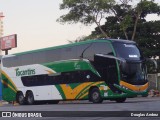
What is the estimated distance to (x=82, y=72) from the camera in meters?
25.8

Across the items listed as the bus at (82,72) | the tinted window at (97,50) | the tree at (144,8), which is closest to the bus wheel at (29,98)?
the bus at (82,72)

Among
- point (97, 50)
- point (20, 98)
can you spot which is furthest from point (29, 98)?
point (97, 50)

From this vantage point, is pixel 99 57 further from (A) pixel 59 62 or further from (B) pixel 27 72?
(B) pixel 27 72

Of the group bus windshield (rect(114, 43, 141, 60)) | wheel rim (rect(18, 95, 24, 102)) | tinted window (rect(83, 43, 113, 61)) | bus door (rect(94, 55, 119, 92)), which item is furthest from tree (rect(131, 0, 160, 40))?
bus door (rect(94, 55, 119, 92))

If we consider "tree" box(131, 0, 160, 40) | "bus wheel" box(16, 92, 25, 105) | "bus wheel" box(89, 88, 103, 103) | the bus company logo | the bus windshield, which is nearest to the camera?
the bus windshield

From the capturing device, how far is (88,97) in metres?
25.8

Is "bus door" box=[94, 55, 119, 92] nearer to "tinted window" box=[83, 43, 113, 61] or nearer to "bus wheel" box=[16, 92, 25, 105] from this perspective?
"tinted window" box=[83, 43, 113, 61]

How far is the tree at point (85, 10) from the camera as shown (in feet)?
149

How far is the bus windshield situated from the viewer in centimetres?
2427

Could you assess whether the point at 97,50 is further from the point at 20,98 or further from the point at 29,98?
Result: the point at 20,98

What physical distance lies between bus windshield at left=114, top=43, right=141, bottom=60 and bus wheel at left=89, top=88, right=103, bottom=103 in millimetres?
2682

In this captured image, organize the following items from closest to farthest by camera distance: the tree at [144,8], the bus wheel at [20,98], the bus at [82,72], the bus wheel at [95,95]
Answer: the bus at [82,72], the bus wheel at [95,95], the bus wheel at [20,98], the tree at [144,8]

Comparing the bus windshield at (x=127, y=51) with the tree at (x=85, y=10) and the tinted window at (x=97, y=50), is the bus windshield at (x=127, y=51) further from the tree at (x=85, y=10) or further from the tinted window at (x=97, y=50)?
the tree at (x=85, y=10)

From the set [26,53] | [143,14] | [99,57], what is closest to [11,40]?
[143,14]
